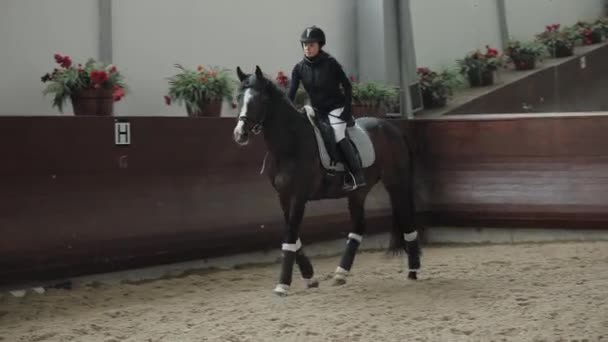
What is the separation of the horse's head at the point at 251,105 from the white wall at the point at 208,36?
7.24 feet

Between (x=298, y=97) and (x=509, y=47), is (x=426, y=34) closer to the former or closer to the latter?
(x=509, y=47)

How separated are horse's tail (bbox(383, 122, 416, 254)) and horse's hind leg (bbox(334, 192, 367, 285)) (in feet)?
1.08

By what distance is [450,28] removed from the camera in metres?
11.8

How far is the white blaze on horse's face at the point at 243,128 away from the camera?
5.23 m

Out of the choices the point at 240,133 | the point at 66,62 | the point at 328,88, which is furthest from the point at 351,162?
the point at 66,62

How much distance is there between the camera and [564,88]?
39.6ft

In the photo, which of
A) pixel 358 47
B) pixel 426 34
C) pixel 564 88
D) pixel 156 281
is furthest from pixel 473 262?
pixel 564 88

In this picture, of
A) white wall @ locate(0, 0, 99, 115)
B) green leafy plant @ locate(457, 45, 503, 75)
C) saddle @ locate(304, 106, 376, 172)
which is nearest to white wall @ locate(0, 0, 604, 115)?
white wall @ locate(0, 0, 99, 115)

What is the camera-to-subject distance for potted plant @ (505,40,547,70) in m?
12.2

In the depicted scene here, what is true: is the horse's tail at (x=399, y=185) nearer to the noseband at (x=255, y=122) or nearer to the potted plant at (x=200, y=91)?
the noseband at (x=255, y=122)

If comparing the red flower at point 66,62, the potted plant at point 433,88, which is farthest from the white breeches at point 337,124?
the potted plant at point 433,88

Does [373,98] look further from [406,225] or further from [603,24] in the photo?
[603,24]

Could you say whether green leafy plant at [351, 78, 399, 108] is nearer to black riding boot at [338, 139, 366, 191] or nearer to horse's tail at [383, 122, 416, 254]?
horse's tail at [383, 122, 416, 254]

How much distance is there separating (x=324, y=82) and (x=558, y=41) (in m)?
7.95
